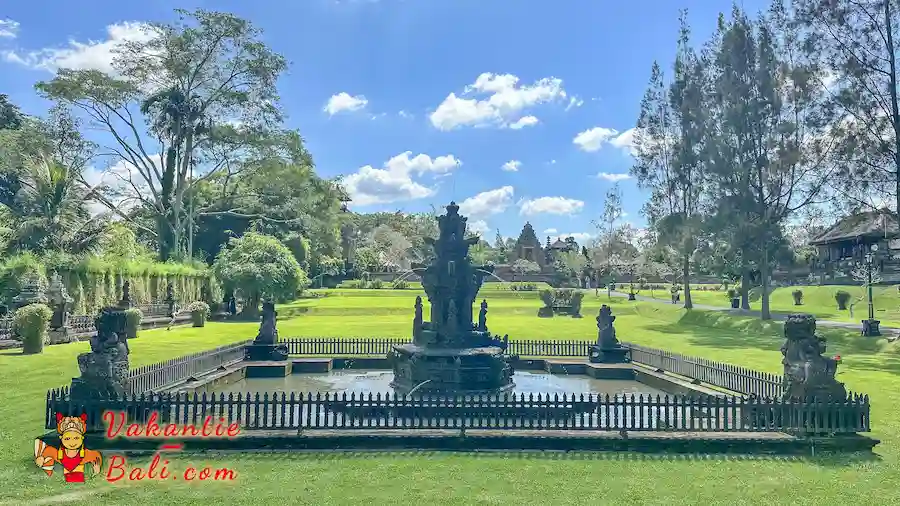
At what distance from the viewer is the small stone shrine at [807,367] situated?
1223 cm

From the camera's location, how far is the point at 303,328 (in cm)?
3797

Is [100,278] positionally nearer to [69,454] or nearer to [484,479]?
[69,454]

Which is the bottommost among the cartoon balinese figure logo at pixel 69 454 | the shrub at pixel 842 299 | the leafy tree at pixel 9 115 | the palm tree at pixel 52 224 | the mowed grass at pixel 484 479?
the mowed grass at pixel 484 479

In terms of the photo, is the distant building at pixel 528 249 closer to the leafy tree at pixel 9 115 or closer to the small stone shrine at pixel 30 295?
the leafy tree at pixel 9 115

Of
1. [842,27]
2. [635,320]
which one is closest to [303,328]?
[635,320]

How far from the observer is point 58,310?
3014 cm

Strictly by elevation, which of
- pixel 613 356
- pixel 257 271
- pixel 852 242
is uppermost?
pixel 852 242

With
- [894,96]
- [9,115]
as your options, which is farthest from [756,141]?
[9,115]

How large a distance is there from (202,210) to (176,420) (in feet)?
163

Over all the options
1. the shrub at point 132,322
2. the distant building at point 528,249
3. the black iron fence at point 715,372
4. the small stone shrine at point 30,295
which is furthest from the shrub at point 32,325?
the distant building at point 528,249

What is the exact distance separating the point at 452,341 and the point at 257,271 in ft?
101

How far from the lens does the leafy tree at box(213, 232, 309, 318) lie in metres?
45.8

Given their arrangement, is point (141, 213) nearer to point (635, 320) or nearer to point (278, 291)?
point (278, 291)

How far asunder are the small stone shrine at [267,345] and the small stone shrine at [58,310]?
40.8ft
